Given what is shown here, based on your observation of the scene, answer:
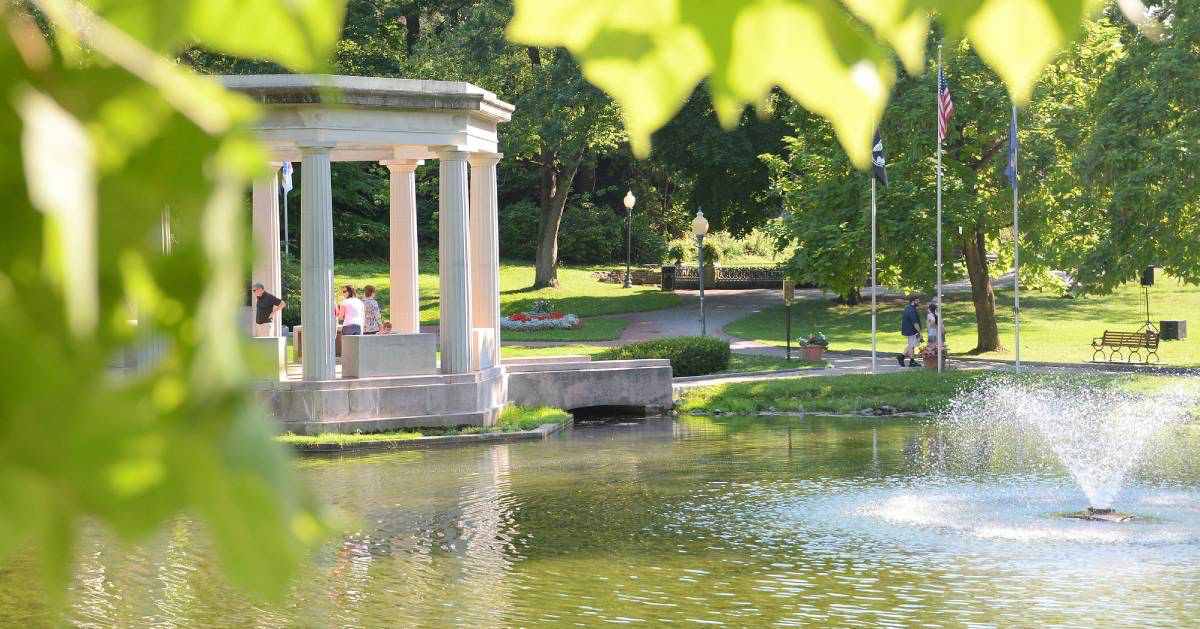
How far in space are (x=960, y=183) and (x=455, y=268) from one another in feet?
54.1

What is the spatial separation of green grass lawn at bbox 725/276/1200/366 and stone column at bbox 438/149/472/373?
19.6m

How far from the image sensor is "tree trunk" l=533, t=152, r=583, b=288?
61.6 metres

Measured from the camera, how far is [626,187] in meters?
71.4

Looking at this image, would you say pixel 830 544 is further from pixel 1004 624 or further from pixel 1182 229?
pixel 1182 229

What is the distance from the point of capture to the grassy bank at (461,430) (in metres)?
25.5

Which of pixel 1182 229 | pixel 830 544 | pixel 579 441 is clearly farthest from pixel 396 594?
pixel 1182 229

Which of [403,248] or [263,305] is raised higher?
[403,248]

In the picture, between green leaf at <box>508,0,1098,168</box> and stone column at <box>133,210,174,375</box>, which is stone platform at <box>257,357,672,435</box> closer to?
green leaf at <box>508,0,1098,168</box>

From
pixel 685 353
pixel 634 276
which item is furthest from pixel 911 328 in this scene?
pixel 634 276

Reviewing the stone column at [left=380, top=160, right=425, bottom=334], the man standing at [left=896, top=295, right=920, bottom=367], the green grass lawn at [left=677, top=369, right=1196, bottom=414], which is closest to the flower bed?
the man standing at [left=896, top=295, right=920, bottom=367]

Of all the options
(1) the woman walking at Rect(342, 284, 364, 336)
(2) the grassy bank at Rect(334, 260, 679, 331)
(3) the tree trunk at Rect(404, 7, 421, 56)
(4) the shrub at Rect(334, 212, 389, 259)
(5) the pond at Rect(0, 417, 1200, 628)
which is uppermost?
(3) the tree trunk at Rect(404, 7, 421, 56)

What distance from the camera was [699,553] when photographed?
16188 mm

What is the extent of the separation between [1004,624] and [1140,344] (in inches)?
1188

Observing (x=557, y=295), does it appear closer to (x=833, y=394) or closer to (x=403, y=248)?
(x=403, y=248)
